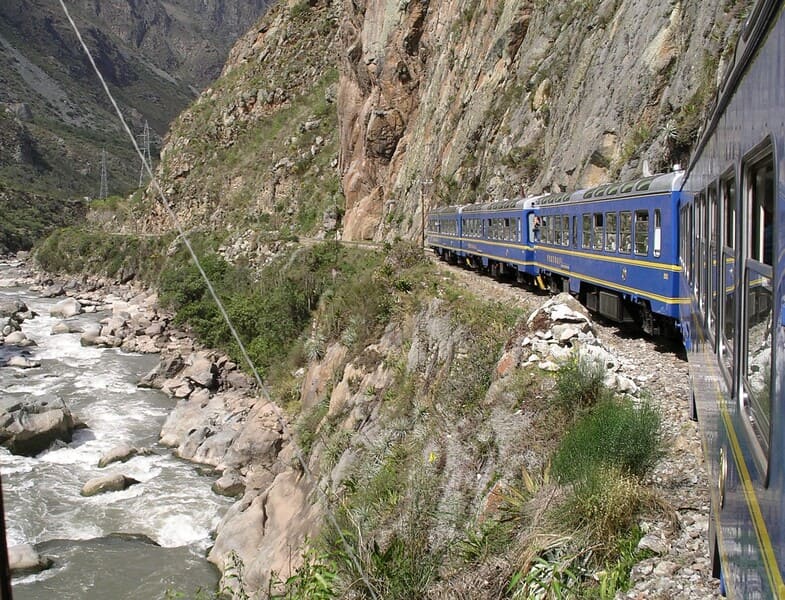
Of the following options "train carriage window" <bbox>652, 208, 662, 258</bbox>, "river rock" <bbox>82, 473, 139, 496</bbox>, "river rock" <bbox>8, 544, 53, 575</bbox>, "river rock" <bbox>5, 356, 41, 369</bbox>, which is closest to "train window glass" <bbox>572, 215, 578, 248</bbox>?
"train carriage window" <bbox>652, 208, 662, 258</bbox>

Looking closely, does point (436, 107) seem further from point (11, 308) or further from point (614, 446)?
point (614, 446)

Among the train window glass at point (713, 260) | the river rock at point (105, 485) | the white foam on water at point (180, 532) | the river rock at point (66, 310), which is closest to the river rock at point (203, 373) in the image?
the river rock at point (105, 485)

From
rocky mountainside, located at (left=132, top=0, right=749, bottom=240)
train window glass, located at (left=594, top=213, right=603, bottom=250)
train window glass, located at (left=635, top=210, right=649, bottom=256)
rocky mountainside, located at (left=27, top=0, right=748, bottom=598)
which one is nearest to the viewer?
rocky mountainside, located at (left=27, top=0, right=748, bottom=598)

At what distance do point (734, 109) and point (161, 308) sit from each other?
167ft

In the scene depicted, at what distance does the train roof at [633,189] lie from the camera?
11.4 meters

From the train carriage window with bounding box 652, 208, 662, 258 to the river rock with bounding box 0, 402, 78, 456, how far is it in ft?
71.3

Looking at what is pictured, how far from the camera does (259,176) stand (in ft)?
245

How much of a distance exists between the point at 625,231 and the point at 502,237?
34.4 feet

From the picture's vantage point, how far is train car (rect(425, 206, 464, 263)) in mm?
30844

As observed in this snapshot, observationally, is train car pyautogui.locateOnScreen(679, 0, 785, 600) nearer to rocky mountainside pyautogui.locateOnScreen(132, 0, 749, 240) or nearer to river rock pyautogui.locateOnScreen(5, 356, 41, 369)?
rocky mountainside pyautogui.locateOnScreen(132, 0, 749, 240)

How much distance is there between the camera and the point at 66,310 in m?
55.4

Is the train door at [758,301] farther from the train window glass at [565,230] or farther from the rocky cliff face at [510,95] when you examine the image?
the rocky cliff face at [510,95]

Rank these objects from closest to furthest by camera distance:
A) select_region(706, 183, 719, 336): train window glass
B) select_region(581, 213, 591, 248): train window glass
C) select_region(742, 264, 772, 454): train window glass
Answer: select_region(742, 264, 772, 454): train window glass
select_region(706, 183, 719, 336): train window glass
select_region(581, 213, 591, 248): train window glass

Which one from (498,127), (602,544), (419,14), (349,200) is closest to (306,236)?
(349,200)
